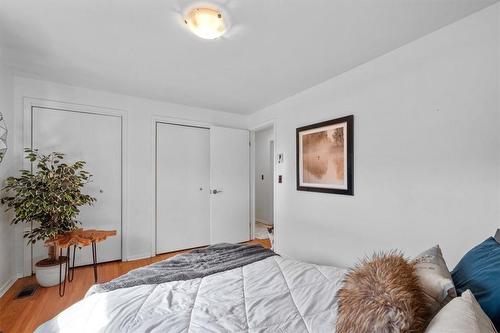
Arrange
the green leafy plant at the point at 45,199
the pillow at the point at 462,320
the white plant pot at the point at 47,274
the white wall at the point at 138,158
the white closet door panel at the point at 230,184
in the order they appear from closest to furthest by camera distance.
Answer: the pillow at the point at 462,320, the green leafy plant at the point at 45,199, the white plant pot at the point at 47,274, the white wall at the point at 138,158, the white closet door panel at the point at 230,184

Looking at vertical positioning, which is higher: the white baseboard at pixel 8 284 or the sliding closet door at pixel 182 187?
the sliding closet door at pixel 182 187

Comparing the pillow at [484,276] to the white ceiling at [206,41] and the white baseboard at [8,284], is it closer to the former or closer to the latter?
the white ceiling at [206,41]

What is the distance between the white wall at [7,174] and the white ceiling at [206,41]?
0.23 metres

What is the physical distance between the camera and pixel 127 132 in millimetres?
3158

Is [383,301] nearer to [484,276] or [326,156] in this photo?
[484,276]

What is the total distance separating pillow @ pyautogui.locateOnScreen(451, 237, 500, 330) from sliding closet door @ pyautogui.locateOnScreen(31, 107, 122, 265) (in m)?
3.40

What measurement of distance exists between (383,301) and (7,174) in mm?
3379

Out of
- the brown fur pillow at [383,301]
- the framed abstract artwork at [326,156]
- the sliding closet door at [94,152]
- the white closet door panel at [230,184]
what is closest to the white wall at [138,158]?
the sliding closet door at [94,152]

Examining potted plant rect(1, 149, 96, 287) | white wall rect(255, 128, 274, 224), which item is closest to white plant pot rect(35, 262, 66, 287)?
potted plant rect(1, 149, 96, 287)

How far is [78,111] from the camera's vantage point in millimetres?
2908

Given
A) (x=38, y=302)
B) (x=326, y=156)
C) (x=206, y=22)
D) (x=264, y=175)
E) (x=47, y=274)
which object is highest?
(x=206, y=22)

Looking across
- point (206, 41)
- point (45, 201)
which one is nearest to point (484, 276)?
point (206, 41)

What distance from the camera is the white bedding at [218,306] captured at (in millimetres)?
938

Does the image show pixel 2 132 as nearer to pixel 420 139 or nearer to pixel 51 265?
pixel 51 265
